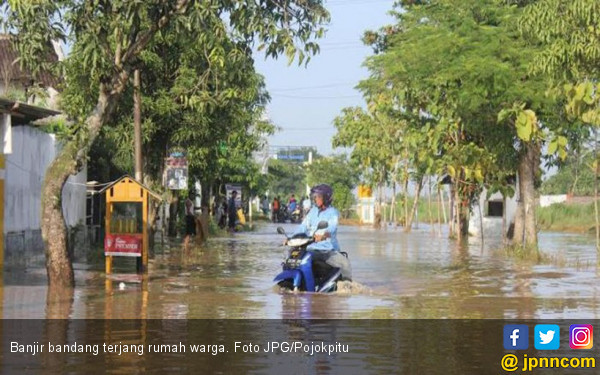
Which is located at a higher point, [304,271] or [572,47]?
[572,47]

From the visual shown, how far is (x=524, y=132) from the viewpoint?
21.7 metres

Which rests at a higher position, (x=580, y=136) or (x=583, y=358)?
(x=580, y=136)

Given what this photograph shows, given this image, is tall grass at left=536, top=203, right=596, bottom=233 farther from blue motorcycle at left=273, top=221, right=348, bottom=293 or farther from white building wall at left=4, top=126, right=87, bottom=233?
blue motorcycle at left=273, top=221, right=348, bottom=293

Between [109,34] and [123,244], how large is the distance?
5464 millimetres

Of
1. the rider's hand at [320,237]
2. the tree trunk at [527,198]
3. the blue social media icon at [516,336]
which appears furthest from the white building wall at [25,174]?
the blue social media icon at [516,336]

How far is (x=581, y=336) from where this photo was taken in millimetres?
11797

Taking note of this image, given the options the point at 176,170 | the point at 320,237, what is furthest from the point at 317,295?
the point at 176,170

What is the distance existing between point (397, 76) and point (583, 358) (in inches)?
886

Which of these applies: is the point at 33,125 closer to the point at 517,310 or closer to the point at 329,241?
the point at 329,241

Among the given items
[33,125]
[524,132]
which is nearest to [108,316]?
[524,132]

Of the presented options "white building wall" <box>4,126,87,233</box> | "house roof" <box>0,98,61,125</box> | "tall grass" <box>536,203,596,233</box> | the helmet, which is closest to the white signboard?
"house roof" <box>0,98,61,125</box>

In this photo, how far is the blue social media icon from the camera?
11172mm

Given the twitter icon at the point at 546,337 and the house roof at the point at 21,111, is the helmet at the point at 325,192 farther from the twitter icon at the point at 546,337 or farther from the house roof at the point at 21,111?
the house roof at the point at 21,111

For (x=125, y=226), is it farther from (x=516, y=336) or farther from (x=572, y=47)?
(x=516, y=336)
